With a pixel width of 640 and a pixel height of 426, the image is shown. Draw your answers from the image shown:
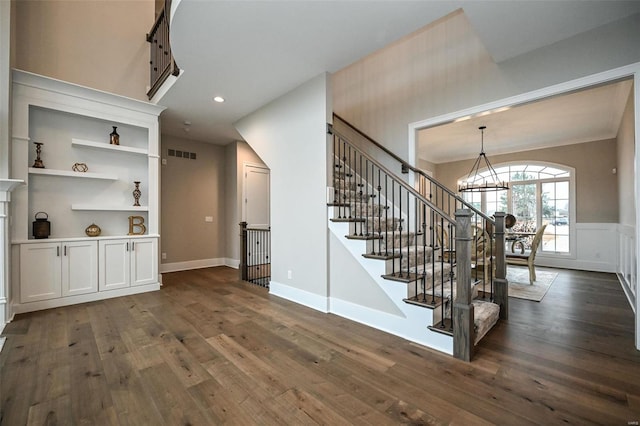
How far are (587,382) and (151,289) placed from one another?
5.10 metres

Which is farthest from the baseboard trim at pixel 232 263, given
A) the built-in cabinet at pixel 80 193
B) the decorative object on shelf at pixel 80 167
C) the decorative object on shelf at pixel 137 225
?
the decorative object on shelf at pixel 80 167

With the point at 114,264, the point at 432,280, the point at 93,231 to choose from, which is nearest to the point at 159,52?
the point at 93,231

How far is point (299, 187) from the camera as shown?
3750 millimetres

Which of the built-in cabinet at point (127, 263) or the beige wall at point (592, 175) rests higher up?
the beige wall at point (592, 175)

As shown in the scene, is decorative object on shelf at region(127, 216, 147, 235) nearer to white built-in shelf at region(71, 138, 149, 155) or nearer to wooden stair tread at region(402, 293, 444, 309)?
white built-in shelf at region(71, 138, 149, 155)

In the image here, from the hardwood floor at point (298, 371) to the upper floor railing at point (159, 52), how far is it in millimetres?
3314

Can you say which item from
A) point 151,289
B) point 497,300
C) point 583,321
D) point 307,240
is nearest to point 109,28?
point 151,289

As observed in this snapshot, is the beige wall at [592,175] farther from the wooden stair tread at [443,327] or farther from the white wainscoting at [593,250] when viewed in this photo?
the wooden stair tread at [443,327]

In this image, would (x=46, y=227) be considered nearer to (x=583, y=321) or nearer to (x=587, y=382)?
(x=587, y=382)

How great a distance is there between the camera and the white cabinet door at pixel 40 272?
335cm

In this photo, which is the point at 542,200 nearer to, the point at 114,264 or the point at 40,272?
the point at 114,264

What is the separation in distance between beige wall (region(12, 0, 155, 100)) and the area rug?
682 centimetres

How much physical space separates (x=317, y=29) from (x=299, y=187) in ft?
6.00

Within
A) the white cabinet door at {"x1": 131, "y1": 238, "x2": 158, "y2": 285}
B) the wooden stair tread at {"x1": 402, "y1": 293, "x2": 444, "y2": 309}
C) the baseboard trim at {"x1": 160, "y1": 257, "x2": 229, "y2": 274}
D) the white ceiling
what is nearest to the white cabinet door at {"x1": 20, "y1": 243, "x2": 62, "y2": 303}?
the white cabinet door at {"x1": 131, "y1": 238, "x2": 158, "y2": 285}
